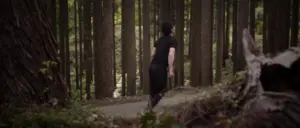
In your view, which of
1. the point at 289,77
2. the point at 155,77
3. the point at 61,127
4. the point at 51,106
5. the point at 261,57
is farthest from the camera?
the point at 155,77

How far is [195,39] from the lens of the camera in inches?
395

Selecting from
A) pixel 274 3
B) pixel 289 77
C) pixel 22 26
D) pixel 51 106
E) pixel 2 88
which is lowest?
pixel 51 106

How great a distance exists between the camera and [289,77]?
2.42 m

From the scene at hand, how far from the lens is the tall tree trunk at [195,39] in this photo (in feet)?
32.4

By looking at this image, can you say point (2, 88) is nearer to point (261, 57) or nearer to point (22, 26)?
point (22, 26)

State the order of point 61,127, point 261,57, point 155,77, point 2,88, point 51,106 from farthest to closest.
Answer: point 155,77
point 51,106
point 2,88
point 61,127
point 261,57

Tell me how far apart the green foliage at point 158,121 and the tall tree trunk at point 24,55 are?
1.76 metres

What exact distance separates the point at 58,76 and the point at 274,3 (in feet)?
17.1

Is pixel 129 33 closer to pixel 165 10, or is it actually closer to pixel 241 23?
pixel 165 10

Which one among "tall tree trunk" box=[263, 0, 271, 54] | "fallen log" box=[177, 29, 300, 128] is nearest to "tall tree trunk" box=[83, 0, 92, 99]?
"tall tree trunk" box=[263, 0, 271, 54]

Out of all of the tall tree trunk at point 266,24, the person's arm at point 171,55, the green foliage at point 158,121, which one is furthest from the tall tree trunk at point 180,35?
the green foliage at point 158,121

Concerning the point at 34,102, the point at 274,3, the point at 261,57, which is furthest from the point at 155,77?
the point at 261,57

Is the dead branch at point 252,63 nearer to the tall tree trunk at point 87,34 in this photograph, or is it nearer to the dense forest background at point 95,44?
the dense forest background at point 95,44

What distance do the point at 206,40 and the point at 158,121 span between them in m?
6.99
